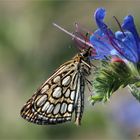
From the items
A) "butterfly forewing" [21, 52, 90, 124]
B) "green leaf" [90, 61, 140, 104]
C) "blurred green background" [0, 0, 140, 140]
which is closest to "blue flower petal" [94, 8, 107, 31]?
"green leaf" [90, 61, 140, 104]

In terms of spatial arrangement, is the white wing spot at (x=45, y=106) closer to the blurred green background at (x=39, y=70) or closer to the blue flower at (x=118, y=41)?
the blue flower at (x=118, y=41)

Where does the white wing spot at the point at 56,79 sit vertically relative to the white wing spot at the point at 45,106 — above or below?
above

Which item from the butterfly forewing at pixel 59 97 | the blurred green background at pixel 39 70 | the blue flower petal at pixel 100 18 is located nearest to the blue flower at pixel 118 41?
the blue flower petal at pixel 100 18

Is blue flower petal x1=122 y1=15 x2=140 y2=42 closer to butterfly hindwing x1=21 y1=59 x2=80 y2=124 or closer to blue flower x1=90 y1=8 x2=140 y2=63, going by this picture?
blue flower x1=90 y1=8 x2=140 y2=63

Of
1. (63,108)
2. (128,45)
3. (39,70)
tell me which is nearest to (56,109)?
(63,108)

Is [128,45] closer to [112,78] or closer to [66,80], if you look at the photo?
[112,78]

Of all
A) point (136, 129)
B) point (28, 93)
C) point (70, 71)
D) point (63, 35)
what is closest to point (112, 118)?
point (136, 129)
